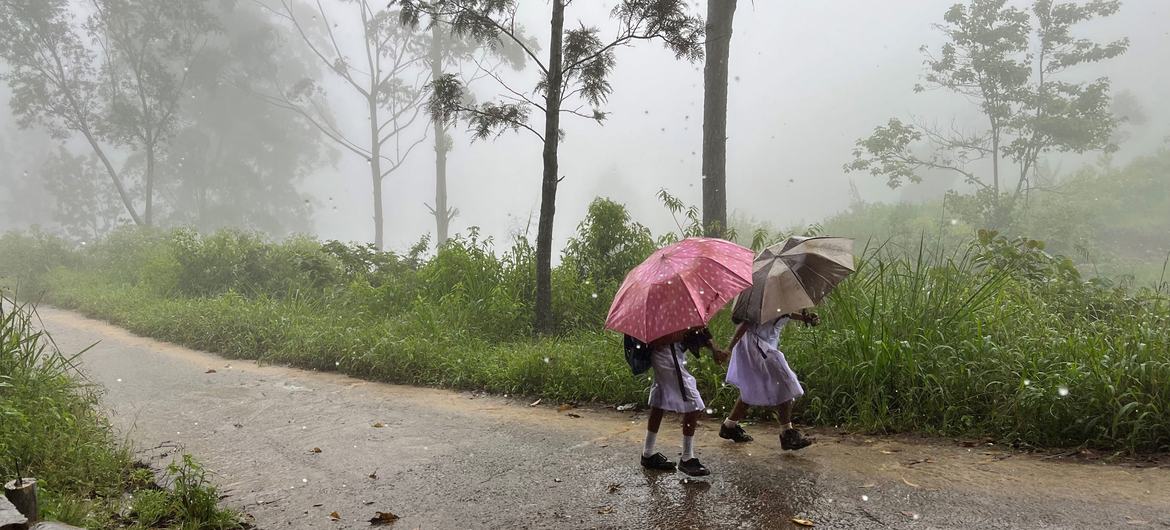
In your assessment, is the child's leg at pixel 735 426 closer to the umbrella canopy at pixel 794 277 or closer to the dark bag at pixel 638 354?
the umbrella canopy at pixel 794 277

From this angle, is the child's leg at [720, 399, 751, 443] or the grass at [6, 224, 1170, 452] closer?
the grass at [6, 224, 1170, 452]

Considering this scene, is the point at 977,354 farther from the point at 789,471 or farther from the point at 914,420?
the point at 789,471

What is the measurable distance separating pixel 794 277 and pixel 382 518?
2.88m

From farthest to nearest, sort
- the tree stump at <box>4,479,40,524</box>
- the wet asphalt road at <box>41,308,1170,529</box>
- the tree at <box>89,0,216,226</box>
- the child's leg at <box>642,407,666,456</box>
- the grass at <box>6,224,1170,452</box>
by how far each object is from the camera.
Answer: the tree at <box>89,0,216,226</box> → the grass at <box>6,224,1170,452</box> → the child's leg at <box>642,407,666,456</box> → the wet asphalt road at <box>41,308,1170,529</box> → the tree stump at <box>4,479,40,524</box>

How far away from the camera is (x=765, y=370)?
450 centimetres

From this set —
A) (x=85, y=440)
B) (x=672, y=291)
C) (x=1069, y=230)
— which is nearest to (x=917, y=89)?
(x=1069, y=230)

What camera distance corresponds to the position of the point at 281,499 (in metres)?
4.26

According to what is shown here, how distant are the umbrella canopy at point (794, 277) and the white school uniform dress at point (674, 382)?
583 millimetres

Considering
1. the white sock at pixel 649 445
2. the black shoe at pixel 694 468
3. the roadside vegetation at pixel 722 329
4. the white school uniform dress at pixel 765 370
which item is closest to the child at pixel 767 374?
the white school uniform dress at pixel 765 370

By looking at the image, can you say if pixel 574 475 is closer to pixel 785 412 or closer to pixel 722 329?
pixel 785 412

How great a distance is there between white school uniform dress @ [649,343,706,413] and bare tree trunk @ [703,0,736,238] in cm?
620

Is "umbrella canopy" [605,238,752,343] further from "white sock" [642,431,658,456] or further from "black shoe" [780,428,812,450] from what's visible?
"black shoe" [780,428,812,450]

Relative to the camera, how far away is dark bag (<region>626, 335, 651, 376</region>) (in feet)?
13.7

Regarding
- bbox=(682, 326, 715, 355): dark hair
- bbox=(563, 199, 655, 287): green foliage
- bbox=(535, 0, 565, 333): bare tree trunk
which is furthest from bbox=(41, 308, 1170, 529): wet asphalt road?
bbox=(563, 199, 655, 287): green foliage
